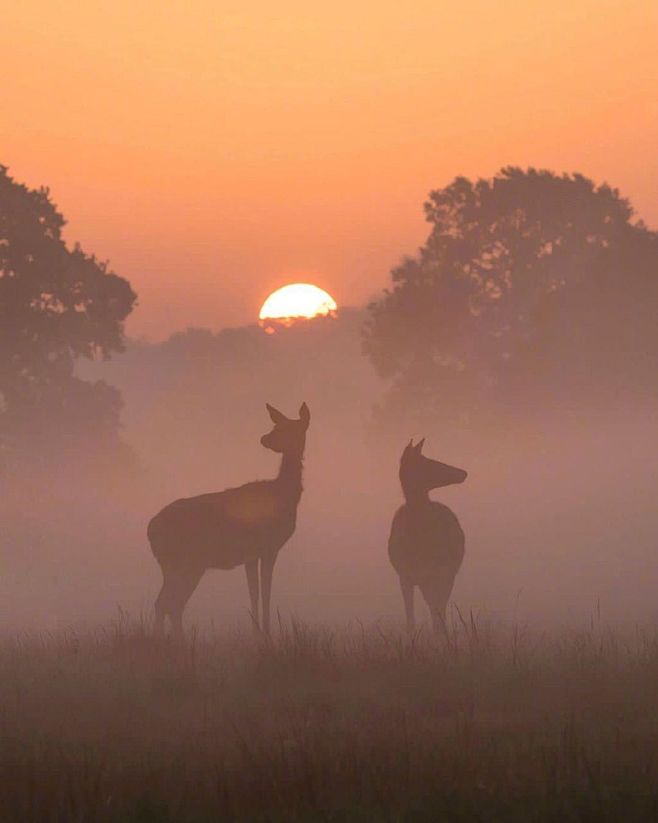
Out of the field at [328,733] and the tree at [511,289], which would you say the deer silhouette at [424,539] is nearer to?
the field at [328,733]

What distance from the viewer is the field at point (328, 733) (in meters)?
7.23

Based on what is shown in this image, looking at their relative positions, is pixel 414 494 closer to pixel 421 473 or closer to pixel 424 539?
pixel 421 473

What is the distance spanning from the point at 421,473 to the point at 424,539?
0.87 m

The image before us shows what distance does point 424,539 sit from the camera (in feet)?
57.2

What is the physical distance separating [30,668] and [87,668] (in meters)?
0.59

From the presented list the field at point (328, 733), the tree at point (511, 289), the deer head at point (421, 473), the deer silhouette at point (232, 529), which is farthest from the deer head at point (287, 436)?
the tree at point (511, 289)

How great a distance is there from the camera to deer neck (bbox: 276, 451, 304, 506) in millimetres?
17531

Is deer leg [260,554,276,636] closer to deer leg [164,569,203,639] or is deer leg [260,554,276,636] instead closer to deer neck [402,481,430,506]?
deer leg [164,569,203,639]

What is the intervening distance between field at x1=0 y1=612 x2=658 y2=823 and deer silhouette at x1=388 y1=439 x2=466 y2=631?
313 centimetres

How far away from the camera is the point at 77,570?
34625 mm

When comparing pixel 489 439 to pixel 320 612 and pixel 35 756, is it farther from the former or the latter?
pixel 35 756

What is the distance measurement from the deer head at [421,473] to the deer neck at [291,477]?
1.32 m

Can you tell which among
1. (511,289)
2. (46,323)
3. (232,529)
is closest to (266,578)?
(232,529)

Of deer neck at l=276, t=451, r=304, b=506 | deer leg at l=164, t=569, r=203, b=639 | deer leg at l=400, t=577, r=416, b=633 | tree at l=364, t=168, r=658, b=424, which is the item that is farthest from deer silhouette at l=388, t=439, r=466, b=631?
tree at l=364, t=168, r=658, b=424
